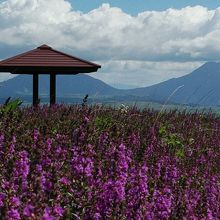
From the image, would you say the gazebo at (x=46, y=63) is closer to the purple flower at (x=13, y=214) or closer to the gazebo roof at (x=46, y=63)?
the gazebo roof at (x=46, y=63)

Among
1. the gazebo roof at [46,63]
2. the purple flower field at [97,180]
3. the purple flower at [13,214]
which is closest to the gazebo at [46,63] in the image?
the gazebo roof at [46,63]

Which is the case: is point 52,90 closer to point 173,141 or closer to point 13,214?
point 173,141

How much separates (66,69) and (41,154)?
36.7ft

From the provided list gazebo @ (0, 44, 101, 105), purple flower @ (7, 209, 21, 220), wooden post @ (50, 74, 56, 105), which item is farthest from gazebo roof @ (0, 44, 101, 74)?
purple flower @ (7, 209, 21, 220)

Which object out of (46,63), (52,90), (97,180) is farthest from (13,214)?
(52,90)

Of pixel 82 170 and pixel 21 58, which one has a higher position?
pixel 21 58

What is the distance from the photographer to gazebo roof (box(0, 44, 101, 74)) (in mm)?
16203

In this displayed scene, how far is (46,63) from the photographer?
53.7 feet

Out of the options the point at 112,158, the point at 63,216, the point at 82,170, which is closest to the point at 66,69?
the point at 112,158

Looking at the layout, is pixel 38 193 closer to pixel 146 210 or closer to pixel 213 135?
pixel 146 210

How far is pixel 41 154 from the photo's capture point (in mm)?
5578

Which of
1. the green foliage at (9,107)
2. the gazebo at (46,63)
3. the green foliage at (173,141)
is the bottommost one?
the green foliage at (173,141)

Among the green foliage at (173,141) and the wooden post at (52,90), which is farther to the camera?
the wooden post at (52,90)

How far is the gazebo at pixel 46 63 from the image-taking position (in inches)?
638
